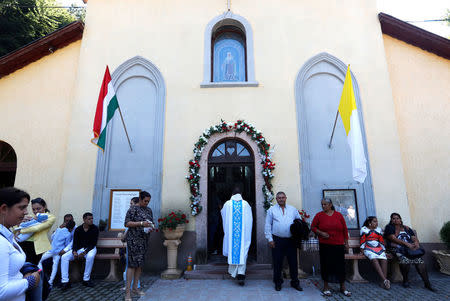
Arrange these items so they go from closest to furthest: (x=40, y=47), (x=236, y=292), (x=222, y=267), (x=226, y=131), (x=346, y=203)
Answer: (x=236, y=292), (x=222, y=267), (x=346, y=203), (x=226, y=131), (x=40, y=47)

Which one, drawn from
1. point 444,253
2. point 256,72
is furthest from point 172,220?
point 444,253

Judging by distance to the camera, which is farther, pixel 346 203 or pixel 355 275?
pixel 346 203

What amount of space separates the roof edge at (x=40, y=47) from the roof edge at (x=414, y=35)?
30.8ft

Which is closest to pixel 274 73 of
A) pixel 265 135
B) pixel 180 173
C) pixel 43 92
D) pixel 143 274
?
pixel 265 135

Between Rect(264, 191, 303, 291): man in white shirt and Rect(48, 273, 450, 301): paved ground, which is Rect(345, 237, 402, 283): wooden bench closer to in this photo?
Rect(48, 273, 450, 301): paved ground

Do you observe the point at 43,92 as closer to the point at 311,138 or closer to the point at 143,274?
the point at 143,274

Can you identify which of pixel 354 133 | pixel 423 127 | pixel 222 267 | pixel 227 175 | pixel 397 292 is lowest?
pixel 397 292

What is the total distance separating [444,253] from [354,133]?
12.8 feet

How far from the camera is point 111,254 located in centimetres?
608

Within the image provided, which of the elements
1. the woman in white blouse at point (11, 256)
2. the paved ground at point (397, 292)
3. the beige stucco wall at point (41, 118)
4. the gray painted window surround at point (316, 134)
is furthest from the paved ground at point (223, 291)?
the beige stucco wall at point (41, 118)

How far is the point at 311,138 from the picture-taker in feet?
23.7

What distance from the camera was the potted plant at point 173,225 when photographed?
616 centimetres

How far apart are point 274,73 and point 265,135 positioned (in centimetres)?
192

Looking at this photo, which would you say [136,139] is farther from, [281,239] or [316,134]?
[316,134]
